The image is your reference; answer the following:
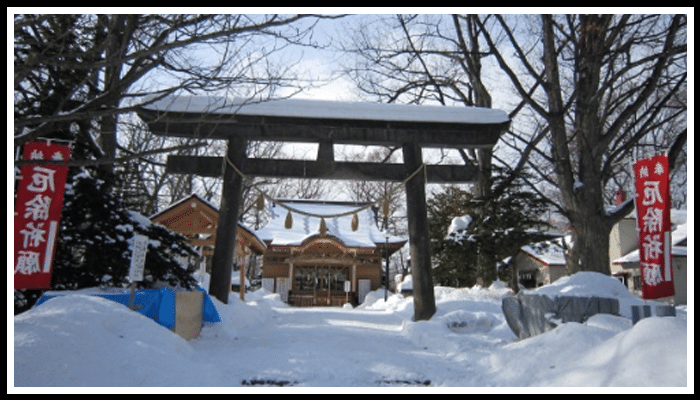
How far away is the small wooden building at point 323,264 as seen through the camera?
25.7m

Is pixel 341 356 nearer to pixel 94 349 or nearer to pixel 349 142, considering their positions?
pixel 94 349

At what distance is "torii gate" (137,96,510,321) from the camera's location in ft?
32.7

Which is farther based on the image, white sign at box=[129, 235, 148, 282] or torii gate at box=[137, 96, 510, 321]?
torii gate at box=[137, 96, 510, 321]

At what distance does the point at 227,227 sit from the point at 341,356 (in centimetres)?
437

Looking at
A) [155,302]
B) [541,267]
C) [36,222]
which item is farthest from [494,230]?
[541,267]

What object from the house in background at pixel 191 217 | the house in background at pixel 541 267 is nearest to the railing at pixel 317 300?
the house in background at pixel 191 217

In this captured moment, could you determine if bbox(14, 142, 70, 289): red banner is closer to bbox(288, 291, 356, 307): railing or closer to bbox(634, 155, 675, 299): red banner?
bbox(634, 155, 675, 299): red banner

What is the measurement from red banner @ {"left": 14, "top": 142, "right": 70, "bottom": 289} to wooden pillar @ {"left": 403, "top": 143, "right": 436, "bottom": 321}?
22.5 ft

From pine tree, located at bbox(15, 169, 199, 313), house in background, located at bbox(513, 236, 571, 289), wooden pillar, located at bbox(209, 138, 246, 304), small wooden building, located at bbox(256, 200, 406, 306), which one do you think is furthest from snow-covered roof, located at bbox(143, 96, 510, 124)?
house in background, located at bbox(513, 236, 571, 289)

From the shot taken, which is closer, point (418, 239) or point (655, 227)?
point (655, 227)

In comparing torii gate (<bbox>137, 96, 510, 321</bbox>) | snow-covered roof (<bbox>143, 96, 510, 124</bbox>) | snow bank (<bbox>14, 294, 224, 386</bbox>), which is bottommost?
snow bank (<bbox>14, 294, 224, 386</bbox>)

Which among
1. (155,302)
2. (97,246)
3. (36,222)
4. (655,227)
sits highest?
(655,227)

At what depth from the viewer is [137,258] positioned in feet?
23.4

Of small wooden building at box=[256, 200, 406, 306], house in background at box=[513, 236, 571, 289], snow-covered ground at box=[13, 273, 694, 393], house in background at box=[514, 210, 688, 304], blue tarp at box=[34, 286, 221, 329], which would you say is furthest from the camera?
house in background at box=[513, 236, 571, 289]
